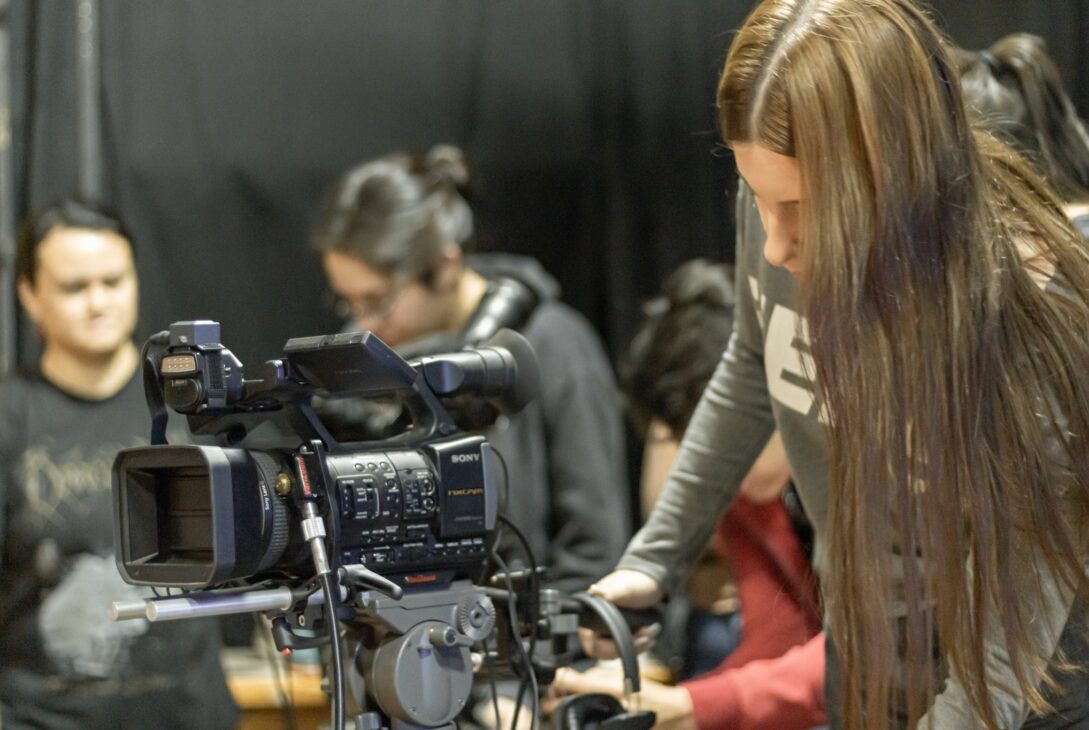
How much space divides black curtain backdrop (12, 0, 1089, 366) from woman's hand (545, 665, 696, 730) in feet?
4.56

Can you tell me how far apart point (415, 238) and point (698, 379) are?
593 mm

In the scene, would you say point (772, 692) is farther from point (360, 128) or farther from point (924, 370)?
point (360, 128)

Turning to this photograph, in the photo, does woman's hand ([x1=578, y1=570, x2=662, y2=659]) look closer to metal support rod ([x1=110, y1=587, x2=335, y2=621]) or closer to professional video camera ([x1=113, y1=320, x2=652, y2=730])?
professional video camera ([x1=113, y1=320, x2=652, y2=730])

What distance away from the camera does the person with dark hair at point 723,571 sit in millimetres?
1414

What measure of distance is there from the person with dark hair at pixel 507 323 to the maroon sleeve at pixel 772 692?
0.77m

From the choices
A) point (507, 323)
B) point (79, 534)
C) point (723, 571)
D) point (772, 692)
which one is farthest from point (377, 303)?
point (772, 692)

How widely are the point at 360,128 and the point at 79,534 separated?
128 centimetres

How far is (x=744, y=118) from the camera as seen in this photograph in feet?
3.66

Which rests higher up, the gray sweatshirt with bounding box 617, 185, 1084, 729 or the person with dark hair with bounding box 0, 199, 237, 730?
the gray sweatshirt with bounding box 617, 185, 1084, 729

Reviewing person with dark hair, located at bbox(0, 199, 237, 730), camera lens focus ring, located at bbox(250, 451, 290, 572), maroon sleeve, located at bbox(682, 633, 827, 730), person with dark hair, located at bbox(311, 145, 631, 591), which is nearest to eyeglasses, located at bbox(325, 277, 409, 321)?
person with dark hair, located at bbox(311, 145, 631, 591)

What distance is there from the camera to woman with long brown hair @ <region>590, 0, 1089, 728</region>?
41.0 inches

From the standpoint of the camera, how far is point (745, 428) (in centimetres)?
148

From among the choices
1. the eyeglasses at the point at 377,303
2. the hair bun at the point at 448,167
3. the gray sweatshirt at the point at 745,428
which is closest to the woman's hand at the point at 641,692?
the gray sweatshirt at the point at 745,428

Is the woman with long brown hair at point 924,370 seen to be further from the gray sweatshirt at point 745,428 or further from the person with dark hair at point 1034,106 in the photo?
the person with dark hair at point 1034,106
